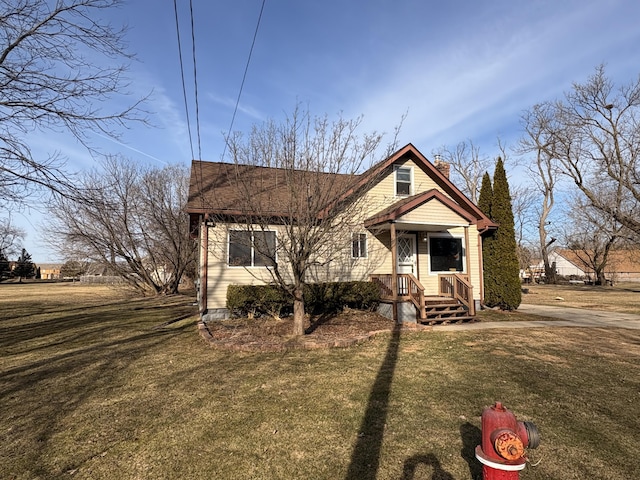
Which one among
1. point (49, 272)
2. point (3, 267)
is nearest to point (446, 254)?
point (3, 267)

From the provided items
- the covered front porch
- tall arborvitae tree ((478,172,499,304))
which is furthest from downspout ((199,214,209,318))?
tall arborvitae tree ((478,172,499,304))

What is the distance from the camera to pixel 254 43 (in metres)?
7.26

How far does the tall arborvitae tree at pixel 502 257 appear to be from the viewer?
13.3m

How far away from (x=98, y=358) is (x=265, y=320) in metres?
4.40

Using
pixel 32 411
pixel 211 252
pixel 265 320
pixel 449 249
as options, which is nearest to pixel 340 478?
pixel 32 411

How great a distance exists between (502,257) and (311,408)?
38.7 feet

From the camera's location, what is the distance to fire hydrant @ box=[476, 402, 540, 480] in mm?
2439

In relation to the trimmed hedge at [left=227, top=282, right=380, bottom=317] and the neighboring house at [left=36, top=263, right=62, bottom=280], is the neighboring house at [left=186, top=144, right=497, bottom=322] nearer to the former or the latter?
the trimmed hedge at [left=227, top=282, right=380, bottom=317]

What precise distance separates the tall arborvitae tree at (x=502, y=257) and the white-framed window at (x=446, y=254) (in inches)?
53.5

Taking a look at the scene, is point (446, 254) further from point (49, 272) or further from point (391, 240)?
point (49, 272)

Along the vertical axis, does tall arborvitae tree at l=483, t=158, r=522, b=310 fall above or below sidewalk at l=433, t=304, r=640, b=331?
above

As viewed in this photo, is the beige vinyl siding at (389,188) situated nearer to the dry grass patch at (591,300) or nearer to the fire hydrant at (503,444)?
the dry grass patch at (591,300)

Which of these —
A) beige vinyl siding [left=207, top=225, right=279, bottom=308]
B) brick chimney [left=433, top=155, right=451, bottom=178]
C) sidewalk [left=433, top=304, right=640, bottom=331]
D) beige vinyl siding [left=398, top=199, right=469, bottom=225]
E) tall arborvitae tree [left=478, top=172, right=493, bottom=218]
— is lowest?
sidewalk [left=433, top=304, right=640, bottom=331]

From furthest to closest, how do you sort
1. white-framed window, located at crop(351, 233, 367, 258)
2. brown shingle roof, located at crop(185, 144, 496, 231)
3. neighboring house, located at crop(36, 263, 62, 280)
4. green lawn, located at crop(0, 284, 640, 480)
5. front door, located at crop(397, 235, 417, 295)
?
neighboring house, located at crop(36, 263, 62, 280) < front door, located at crop(397, 235, 417, 295) < white-framed window, located at crop(351, 233, 367, 258) < brown shingle roof, located at crop(185, 144, 496, 231) < green lawn, located at crop(0, 284, 640, 480)
